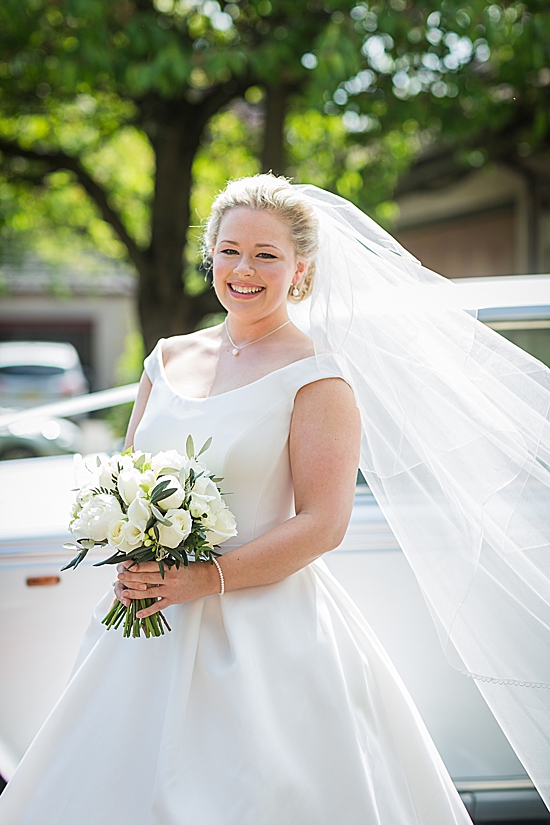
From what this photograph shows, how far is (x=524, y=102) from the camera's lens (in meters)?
8.07

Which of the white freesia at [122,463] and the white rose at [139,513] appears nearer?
the white rose at [139,513]

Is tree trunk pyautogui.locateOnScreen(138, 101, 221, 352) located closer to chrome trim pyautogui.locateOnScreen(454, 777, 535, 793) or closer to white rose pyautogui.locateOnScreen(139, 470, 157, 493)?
chrome trim pyautogui.locateOnScreen(454, 777, 535, 793)

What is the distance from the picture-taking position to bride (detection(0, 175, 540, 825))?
204 centimetres

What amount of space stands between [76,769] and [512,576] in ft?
4.01

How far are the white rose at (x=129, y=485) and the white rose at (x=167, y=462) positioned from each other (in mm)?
51

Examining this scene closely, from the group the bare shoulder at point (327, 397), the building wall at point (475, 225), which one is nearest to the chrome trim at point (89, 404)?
the bare shoulder at point (327, 397)

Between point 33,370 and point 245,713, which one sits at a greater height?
point 33,370

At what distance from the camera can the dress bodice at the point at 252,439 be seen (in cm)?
214

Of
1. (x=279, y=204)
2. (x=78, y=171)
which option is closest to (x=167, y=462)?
(x=279, y=204)

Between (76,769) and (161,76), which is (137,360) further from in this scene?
(76,769)

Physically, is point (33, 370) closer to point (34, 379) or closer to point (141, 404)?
Result: point (34, 379)

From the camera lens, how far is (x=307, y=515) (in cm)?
208

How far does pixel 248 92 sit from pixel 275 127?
1207 millimetres

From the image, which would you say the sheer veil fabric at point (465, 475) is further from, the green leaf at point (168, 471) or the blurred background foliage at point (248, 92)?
the blurred background foliage at point (248, 92)
